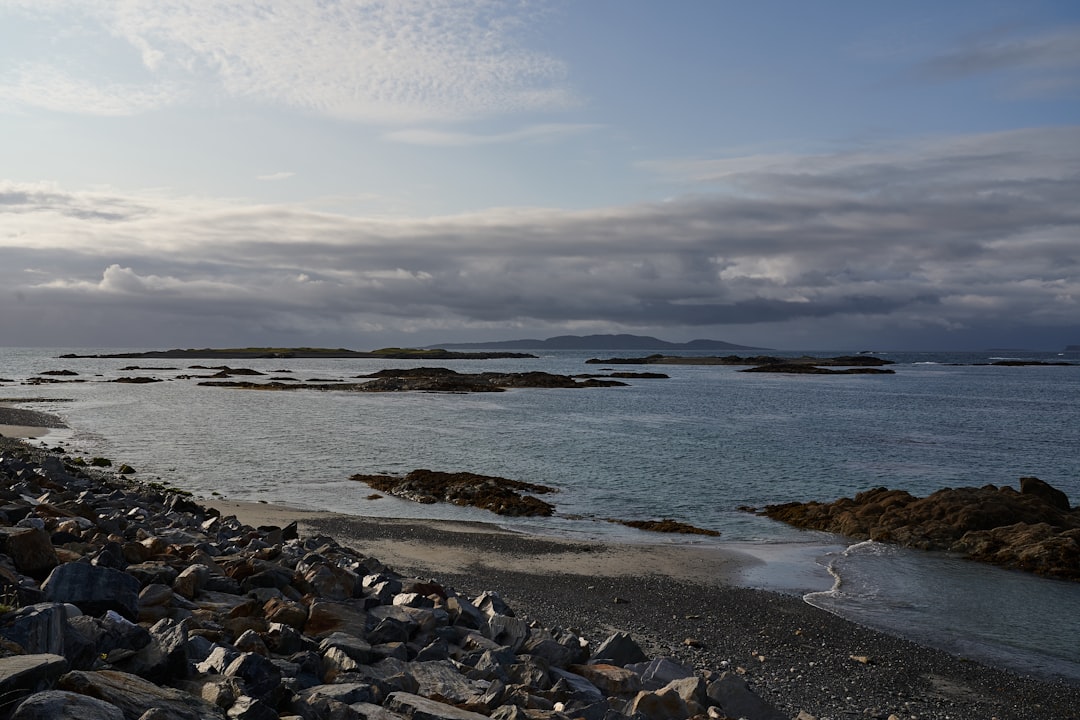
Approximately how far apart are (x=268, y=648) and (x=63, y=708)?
2970 millimetres

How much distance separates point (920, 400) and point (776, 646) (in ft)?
279

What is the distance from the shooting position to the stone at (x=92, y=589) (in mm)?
6875

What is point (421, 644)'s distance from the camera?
863 centimetres

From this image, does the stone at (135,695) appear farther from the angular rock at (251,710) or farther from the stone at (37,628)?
the stone at (37,628)

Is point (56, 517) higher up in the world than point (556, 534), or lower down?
higher up

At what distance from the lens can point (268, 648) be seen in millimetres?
7176

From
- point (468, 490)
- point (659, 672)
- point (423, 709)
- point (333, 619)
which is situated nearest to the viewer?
point (423, 709)

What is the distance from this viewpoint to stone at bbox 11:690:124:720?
13.9 ft

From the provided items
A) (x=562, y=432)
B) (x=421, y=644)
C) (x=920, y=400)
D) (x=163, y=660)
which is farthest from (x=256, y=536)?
(x=920, y=400)

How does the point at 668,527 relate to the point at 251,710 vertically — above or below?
below

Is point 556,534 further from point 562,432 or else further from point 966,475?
point 562,432

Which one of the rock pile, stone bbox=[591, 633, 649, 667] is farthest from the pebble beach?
stone bbox=[591, 633, 649, 667]

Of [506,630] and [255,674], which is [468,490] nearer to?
[506,630]

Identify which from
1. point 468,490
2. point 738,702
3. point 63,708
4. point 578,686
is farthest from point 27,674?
point 468,490
